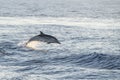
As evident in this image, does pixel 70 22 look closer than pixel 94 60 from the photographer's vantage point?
No

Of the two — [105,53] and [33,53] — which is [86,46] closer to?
[105,53]

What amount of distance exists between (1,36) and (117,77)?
56.2 ft

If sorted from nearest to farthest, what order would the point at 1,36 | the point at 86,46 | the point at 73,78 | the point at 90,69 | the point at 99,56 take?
1. the point at 73,78
2. the point at 90,69
3. the point at 99,56
4. the point at 86,46
5. the point at 1,36

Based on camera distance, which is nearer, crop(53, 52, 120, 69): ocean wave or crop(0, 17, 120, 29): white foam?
crop(53, 52, 120, 69): ocean wave

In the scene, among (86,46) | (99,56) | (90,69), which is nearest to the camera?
(90,69)

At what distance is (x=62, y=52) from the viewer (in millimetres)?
26312

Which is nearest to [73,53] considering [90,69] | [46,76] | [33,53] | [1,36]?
[33,53]

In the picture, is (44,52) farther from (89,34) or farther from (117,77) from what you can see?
(89,34)

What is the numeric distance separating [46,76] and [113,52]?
840 centimetres

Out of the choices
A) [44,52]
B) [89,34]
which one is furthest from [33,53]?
[89,34]

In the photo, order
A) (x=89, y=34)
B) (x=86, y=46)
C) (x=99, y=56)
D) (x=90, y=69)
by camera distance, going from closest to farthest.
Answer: (x=90, y=69) → (x=99, y=56) → (x=86, y=46) → (x=89, y=34)

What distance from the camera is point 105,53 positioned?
26.3m

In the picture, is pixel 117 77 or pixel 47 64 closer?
pixel 117 77

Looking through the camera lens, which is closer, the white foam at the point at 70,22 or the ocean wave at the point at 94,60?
the ocean wave at the point at 94,60
